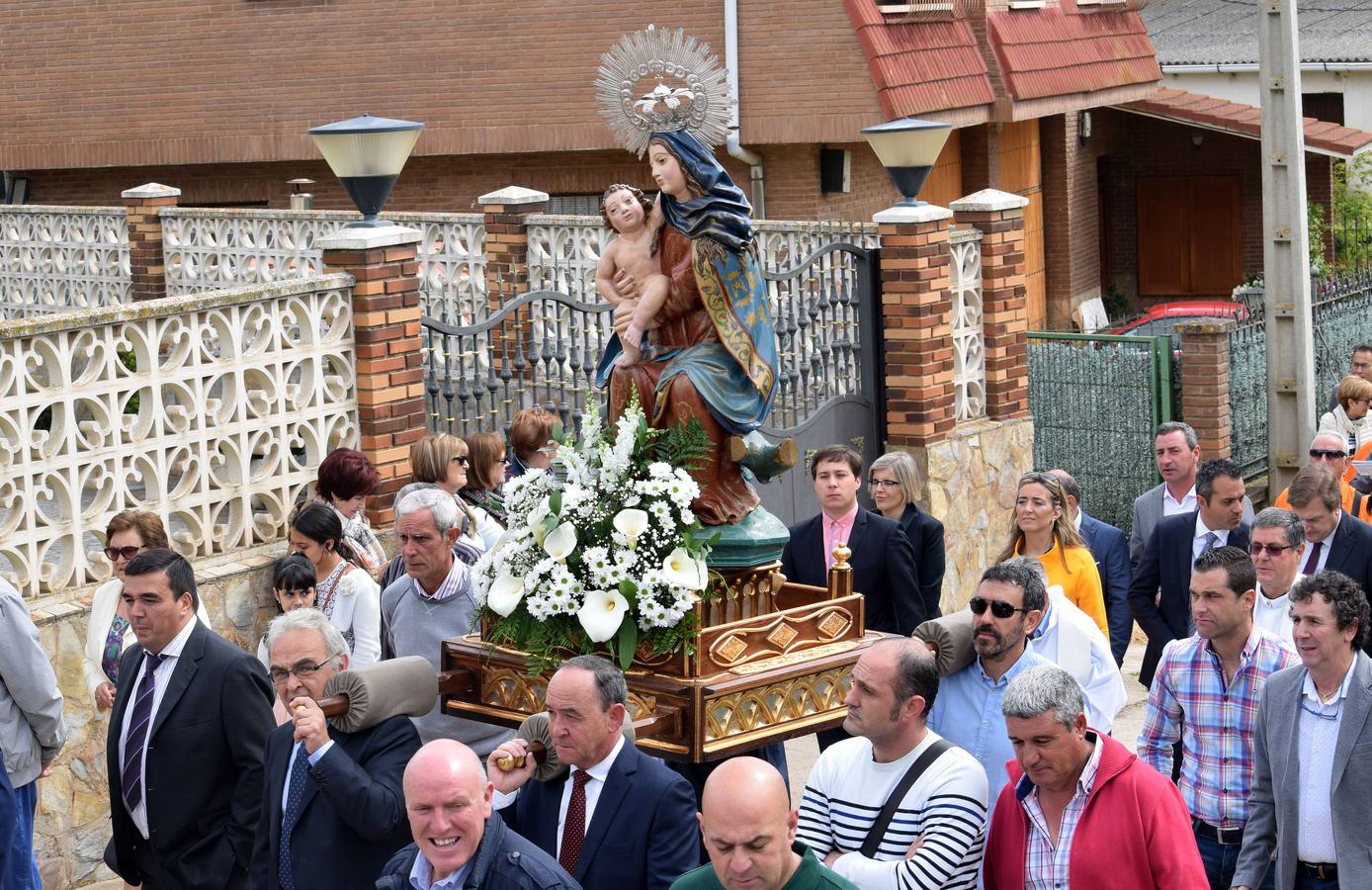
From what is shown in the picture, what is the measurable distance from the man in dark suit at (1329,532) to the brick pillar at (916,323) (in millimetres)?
5038

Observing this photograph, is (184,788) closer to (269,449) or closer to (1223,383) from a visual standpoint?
(269,449)

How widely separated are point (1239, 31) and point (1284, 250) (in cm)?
1817

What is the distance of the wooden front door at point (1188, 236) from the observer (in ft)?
96.9

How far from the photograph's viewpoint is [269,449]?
1032 cm

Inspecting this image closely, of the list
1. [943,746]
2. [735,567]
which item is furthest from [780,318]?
[943,746]

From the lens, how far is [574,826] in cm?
544

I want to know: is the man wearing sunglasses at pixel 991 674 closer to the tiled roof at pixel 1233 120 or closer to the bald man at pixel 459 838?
the bald man at pixel 459 838

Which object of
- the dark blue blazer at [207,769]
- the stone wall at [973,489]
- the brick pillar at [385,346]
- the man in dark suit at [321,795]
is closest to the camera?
the man in dark suit at [321,795]

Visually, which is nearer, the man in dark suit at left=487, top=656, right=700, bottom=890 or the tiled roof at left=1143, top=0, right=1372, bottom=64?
the man in dark suit at left=487, top=656, right=700, bottom=890

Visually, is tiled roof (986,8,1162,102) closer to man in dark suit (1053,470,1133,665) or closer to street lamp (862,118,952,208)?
street lamp (862,118,952,208)

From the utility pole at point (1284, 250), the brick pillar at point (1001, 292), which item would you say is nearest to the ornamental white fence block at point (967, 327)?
the brick pillar at point (1001, 292)

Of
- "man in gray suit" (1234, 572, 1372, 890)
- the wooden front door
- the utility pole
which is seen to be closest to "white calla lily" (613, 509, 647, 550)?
"man in gray suit" (1234, 572, 1372, 890)

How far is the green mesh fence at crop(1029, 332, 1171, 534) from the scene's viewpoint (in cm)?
1616

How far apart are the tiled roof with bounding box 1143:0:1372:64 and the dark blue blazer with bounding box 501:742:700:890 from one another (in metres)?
27.3
